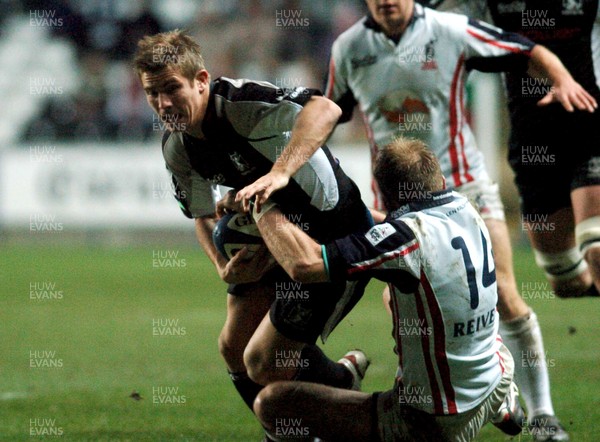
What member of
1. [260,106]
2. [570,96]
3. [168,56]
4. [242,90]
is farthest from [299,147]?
[570,96]

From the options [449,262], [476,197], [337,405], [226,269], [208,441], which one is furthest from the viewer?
[476,197]

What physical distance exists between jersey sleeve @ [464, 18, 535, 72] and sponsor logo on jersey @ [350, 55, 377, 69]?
1.74 ft

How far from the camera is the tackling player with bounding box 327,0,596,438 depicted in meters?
5.92

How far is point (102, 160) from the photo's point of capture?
16953mm

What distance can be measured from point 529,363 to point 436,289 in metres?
1.77

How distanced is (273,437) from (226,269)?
0.74 m

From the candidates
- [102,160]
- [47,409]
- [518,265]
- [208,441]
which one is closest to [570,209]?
[208,441]

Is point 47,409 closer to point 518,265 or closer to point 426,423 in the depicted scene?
point 426,423

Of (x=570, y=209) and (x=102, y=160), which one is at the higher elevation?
(x=570, y=209)

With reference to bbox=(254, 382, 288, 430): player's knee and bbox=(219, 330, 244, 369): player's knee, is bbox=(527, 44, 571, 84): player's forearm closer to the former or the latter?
bbox=(219, 330, 244, 369): player's knee

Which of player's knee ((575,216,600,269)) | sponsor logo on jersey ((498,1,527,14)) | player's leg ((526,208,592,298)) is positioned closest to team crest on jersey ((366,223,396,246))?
player's knee ((575,216,600,269))

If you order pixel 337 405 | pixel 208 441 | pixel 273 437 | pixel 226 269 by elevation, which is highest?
pixel 226 269

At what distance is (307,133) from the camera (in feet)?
13.7

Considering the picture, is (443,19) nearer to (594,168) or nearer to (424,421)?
(594,168)
